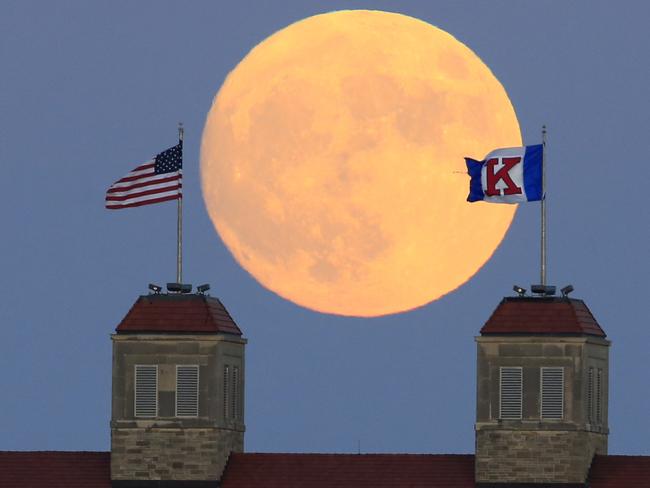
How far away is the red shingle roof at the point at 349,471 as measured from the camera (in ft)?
452

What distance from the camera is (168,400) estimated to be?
13825 cm

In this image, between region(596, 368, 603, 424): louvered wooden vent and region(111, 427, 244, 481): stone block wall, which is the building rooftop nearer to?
region(111, 427, 244, 481): stone block wall

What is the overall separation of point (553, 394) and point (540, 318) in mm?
2986

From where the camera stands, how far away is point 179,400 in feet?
454

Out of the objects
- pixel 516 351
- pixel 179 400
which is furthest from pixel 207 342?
pixel 516 351

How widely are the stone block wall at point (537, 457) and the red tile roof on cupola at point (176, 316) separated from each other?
11.8m

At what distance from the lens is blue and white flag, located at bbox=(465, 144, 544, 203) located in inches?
5349

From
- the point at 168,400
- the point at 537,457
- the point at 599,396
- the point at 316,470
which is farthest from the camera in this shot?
the point at 599,396

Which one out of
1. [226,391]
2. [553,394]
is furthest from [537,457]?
[226,391]

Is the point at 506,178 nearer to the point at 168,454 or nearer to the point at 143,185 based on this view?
the point at 143,185

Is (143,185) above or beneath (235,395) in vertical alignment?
above

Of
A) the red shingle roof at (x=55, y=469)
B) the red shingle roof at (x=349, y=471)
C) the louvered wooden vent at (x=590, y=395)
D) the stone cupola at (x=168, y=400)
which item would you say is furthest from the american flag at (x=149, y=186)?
the louvered wooden vent at (x=590, y=395)

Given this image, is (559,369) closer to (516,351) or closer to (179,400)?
(516,351)

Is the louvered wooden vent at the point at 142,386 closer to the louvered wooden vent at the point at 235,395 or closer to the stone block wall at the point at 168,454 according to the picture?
the stone block wall at the point at 168,454
